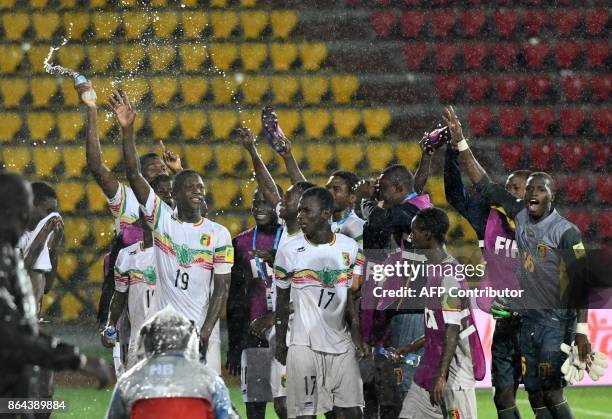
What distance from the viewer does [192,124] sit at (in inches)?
526

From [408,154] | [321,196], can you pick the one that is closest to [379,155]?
[408,154]

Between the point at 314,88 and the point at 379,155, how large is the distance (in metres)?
1.07

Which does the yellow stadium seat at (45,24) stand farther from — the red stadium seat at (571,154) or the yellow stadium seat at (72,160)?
the red stadium seat at (571,154)

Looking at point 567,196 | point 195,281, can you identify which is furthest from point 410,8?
point 195,281

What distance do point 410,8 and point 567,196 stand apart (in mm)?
2774

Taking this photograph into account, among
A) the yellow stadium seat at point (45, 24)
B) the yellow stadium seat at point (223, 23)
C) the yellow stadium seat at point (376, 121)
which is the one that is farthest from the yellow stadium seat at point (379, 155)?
the yellow stadium seat at point (45, 24)

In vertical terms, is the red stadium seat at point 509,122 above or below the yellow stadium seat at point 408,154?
above

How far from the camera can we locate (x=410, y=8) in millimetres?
13773

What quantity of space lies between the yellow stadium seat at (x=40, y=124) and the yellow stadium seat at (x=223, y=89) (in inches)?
71.5

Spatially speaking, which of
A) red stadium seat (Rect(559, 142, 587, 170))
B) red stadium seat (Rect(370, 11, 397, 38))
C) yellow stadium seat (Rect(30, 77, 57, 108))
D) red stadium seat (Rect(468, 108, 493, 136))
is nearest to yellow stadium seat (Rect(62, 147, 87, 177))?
yellow stadium seat (Rect(30, 77, 57, 108))

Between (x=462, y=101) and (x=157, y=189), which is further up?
(x=462, y=101)

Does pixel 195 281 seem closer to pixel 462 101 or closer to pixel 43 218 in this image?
pixel 43 218

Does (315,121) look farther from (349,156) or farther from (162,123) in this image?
(162,123)

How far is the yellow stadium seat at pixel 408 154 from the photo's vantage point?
522 inches
